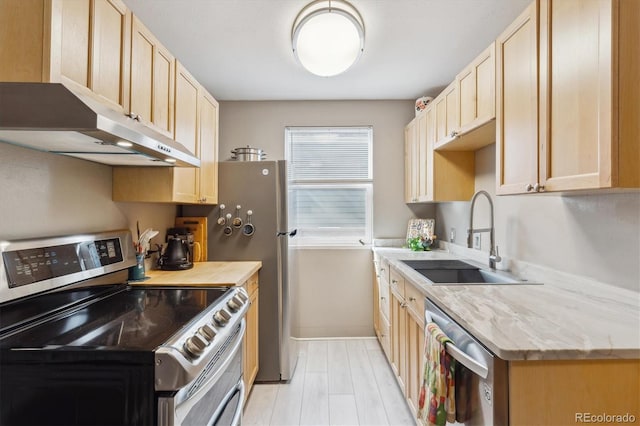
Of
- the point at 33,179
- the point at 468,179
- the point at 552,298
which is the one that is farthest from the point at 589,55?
the point at 33,179

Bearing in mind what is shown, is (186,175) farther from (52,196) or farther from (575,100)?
(575,100)

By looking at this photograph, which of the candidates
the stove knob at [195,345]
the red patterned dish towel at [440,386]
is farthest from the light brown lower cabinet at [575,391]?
the stove knob at [195,345]

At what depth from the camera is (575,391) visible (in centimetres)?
91

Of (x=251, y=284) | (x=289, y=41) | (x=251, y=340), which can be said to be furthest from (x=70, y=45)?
(x=251, y=340)

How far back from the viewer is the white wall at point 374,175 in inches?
132

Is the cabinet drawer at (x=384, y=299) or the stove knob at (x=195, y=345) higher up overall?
the stove knob at (x=195, y=345)

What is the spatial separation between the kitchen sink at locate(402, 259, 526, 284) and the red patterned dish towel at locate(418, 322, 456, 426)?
941mm

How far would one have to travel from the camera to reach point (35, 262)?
4.03ft

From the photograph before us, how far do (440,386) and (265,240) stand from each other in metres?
1.62

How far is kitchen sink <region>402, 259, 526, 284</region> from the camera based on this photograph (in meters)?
2.16

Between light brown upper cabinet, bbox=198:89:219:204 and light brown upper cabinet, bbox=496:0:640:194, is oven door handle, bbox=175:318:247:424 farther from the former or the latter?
light brown upper cabinet, bbox=496:0:640:194

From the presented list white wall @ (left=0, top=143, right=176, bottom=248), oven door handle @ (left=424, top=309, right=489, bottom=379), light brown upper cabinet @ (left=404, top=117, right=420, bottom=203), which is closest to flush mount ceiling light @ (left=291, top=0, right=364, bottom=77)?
light brown upper cabinet @ (left=404, top=117, right=420, bottom=203)

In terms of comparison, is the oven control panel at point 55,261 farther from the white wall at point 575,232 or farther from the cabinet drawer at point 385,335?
the white wall at point 575,232

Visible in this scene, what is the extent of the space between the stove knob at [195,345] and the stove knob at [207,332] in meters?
0.04
